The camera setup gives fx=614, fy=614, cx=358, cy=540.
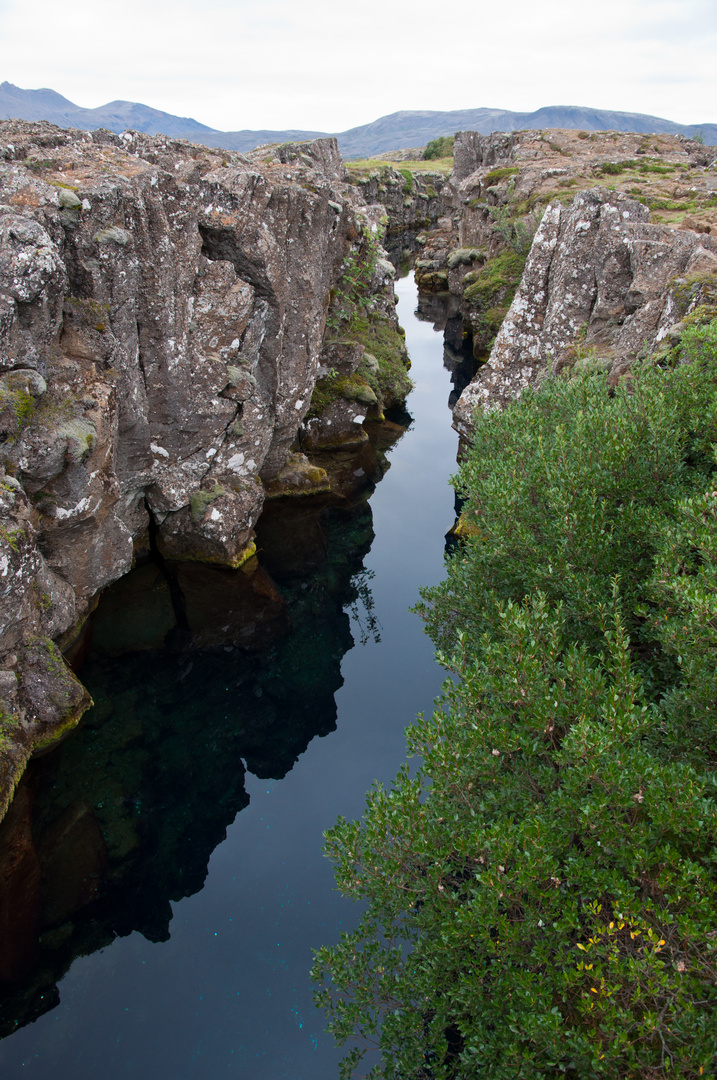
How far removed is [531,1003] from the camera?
6.84 metres

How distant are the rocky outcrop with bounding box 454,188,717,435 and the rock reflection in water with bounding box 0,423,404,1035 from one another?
10.9 m

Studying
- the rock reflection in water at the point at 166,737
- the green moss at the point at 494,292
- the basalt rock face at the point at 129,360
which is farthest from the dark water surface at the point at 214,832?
the green moss at the point at 494,292

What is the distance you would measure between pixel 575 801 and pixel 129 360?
64.4ft

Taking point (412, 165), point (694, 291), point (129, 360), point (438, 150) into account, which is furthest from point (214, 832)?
point (438, 150)

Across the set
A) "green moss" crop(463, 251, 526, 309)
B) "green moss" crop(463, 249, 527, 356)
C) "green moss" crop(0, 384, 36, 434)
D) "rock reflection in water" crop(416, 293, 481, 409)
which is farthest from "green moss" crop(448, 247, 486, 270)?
"green moss" crop(0, 384, 36, 434)

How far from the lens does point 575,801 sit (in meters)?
7.35

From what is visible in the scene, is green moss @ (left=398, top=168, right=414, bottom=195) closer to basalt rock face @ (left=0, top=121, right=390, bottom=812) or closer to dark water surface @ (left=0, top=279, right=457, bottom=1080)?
basalt rock face @ (left=0, top=121, right=390, bottom=812)

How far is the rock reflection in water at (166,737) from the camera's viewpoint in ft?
47.8

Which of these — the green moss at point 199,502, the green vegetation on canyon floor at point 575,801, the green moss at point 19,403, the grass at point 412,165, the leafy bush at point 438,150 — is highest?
the leafy bush at point 438,150

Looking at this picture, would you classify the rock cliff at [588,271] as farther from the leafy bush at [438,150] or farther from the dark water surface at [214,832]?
the leafy bush at [438,150]

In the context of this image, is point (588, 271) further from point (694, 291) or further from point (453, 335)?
point (453, 335)

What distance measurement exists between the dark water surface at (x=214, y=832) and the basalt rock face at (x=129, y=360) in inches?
111

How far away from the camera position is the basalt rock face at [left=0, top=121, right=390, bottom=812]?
1617 centimetres

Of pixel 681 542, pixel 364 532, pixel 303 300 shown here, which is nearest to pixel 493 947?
pixel 681 542
